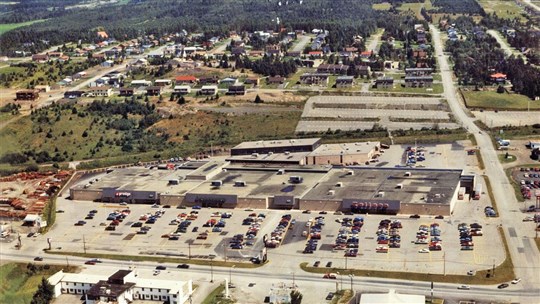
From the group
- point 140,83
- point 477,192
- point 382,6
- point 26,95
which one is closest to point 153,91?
point 140,83

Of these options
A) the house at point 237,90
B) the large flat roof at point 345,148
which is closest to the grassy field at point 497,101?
the large flat roof at point 345,148

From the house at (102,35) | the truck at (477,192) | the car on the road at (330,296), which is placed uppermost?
the house at (102,35)

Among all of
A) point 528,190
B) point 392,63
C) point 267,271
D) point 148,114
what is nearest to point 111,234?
point 267,271

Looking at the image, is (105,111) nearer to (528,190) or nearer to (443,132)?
(443,132)

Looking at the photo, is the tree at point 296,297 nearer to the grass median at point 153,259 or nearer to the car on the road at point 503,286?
the grass median at point 153,259

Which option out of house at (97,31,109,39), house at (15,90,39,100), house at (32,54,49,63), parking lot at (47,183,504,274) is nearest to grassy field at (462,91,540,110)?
parking lot at (47,183,504,274)

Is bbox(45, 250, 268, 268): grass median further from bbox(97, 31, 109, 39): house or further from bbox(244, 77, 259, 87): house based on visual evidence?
bbox(97, 31, 109, 39): house
